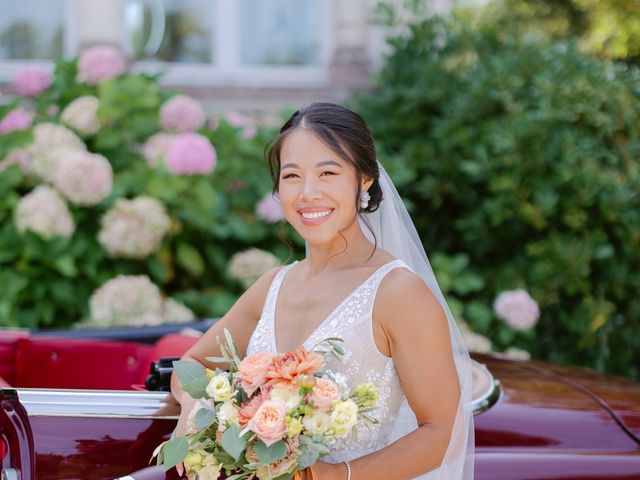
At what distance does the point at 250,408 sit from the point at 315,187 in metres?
0.55

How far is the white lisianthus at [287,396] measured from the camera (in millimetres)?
1790

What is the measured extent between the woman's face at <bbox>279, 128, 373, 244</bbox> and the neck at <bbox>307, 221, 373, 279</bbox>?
79mm

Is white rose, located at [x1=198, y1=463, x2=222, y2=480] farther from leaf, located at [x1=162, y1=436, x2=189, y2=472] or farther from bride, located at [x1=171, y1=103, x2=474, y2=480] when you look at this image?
bride, located at [x1=171, y1=103, x2=474, y2=480]

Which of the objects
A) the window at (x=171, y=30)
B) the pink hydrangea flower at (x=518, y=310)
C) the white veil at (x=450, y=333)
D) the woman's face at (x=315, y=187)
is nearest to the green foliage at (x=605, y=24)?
the window at (x=171, y=30)

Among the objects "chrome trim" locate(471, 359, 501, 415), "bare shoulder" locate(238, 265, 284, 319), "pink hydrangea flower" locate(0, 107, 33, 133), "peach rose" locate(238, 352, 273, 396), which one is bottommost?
"chrome trim" locate(471, 359, 501, 415)

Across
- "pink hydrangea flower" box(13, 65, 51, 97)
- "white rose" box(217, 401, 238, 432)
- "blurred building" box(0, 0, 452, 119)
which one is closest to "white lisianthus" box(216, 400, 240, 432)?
"white rose" box(217, 401, 238, 432)

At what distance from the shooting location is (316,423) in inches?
70.4

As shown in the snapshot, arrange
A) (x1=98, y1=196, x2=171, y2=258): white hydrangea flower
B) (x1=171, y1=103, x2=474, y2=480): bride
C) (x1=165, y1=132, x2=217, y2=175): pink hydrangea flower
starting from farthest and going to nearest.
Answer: (x1=165, y1=132, x2=217, y2=175): pink hydrangea flower, (x1=98, y1=196, x2=171, y2=258): white hydrangea flower, (x1=171, y1=103, x2=474, y2=480): bride

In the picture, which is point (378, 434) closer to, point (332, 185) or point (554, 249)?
point (332, 185)

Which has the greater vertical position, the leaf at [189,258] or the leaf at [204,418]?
the leaf at [204,418]

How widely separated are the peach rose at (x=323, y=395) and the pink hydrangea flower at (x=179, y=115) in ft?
11.7

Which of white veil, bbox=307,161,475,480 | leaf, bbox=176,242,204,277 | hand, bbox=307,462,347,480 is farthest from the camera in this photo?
leaf, bbox=176,242,204,277

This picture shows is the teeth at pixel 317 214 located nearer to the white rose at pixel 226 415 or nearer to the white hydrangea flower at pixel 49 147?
the white rose at pixel 226 415

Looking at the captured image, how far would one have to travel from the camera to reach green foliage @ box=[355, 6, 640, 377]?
203 inches
